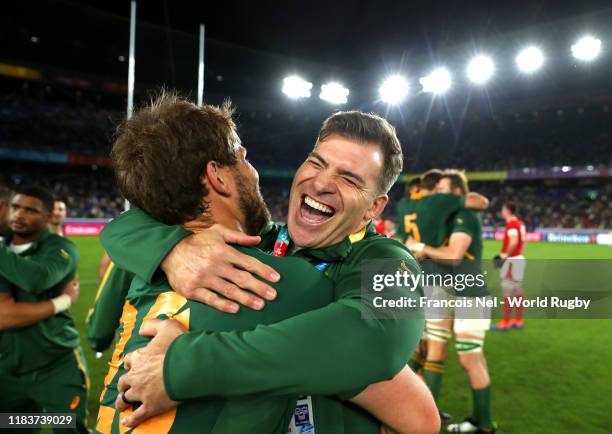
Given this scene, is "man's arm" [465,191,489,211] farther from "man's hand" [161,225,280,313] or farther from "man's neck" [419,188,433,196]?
"man's hand" [161,225,280,313]

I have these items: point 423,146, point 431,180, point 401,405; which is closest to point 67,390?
point 401,405

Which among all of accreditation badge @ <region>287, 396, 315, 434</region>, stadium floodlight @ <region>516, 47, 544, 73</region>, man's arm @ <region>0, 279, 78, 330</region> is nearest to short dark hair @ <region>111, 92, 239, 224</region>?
accreditation badge @ <region>287, 396, 315, 434</region>

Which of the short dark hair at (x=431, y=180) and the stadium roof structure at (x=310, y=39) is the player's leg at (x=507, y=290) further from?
the stadium roof structure at (x=310, y=39)

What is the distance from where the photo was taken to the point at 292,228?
1.81m

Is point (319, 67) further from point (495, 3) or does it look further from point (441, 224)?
point (441, 224)

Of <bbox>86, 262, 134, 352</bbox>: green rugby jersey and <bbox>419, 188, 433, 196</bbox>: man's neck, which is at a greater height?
<bbox>419, 188, 433, 196</bbox>: man's neck

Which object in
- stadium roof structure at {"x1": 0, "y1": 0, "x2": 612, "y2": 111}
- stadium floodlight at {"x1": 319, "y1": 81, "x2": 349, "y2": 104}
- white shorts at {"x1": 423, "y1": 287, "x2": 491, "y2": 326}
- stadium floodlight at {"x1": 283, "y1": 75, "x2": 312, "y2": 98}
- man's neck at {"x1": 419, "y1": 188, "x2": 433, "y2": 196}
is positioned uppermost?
stadium roof structure at {"x1": 0, "y1": 0, "x2": 612, "y2": 111}

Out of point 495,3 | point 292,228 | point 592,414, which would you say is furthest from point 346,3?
point 292,228

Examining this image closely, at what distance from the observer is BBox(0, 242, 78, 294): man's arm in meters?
2.89

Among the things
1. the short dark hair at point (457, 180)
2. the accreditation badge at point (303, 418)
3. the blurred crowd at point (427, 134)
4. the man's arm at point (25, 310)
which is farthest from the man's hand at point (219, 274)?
the blurred crowd at point (427, 134)

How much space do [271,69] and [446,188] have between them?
112ft

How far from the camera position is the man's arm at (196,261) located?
1116 millimetres

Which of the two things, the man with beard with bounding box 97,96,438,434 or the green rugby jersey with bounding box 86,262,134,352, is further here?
the green rugby jersey with bounding box 86,262,134,352

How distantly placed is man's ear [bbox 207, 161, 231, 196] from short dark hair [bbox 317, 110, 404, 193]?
54 cm
